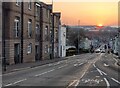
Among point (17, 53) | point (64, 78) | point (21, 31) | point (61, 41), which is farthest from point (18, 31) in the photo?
point (61, 41)

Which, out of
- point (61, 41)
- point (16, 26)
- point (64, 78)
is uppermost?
point (16, 26)

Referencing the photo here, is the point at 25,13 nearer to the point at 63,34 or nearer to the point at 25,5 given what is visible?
the point at 25,5

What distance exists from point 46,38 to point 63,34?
866 inches

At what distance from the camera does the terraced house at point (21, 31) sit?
41531 mm

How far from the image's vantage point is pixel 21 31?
46.7 meters

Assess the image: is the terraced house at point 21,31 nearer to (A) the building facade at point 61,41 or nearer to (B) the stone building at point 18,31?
(B) the stone building at point 18,31

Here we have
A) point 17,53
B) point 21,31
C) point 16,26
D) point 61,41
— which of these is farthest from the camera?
point 61,41

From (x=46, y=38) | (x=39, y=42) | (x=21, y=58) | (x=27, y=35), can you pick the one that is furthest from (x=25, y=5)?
(x=46, y=38)

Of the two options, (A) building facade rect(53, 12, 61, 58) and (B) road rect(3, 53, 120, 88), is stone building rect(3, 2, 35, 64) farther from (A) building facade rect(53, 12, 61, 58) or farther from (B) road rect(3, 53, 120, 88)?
(A) building facade rect(53, 12, 61, 58)

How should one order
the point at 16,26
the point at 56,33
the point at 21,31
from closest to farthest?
the point at 16,26 < the point at 21,31 < the point at 56,33

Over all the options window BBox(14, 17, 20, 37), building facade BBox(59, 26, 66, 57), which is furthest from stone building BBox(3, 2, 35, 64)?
building facade BBox(59, 26, 66, 57)

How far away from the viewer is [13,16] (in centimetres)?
4303

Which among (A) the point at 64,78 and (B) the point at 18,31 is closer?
(A) the point at 64,78

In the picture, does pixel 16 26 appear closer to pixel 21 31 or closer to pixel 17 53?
pixel 21 31
